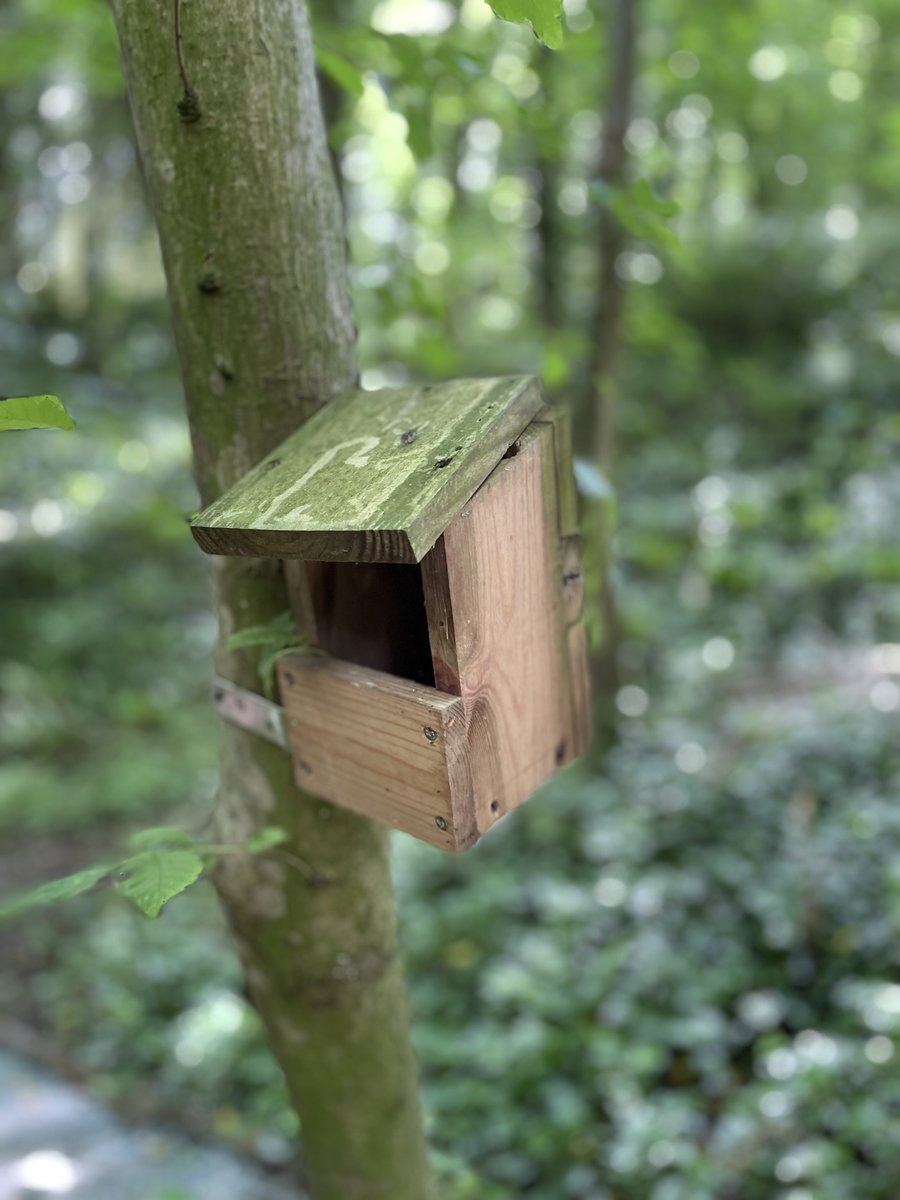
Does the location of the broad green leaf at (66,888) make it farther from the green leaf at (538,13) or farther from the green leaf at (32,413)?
the green leaf at (538,13)

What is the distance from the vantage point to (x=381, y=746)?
1.11m

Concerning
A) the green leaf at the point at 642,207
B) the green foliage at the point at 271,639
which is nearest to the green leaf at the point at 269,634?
the green foliage at the point at 271,639

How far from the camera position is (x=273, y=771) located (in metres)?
1.28

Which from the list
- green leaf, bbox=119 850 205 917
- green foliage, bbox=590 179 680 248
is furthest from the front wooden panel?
green foliage, bbox=590 179 680 248

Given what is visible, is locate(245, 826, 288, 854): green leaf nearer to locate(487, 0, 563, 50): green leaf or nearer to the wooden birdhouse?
the wooden birdhouse

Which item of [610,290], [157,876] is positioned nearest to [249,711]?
[157,876]

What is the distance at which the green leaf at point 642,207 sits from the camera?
1.44 metres

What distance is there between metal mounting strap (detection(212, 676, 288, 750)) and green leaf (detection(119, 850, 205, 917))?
25 cm

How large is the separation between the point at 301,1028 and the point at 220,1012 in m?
2.07

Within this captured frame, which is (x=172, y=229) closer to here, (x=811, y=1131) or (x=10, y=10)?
(x=811, y=1131)

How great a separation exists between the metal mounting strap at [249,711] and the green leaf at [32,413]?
0.49 meters

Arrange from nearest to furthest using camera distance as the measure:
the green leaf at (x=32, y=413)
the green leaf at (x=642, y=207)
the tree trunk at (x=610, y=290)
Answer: the green leaf at (x=32, y=413), the green leaf at (x=642, y=207), the tree trunk at (x=610, y=290)

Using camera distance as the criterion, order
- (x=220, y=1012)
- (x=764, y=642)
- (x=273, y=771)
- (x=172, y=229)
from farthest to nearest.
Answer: (x=764, y=642) → (x=220, y=1012) → (x=273, y=771) → (x=172, y=229)

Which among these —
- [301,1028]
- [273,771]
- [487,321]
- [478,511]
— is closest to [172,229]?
[478,511]
